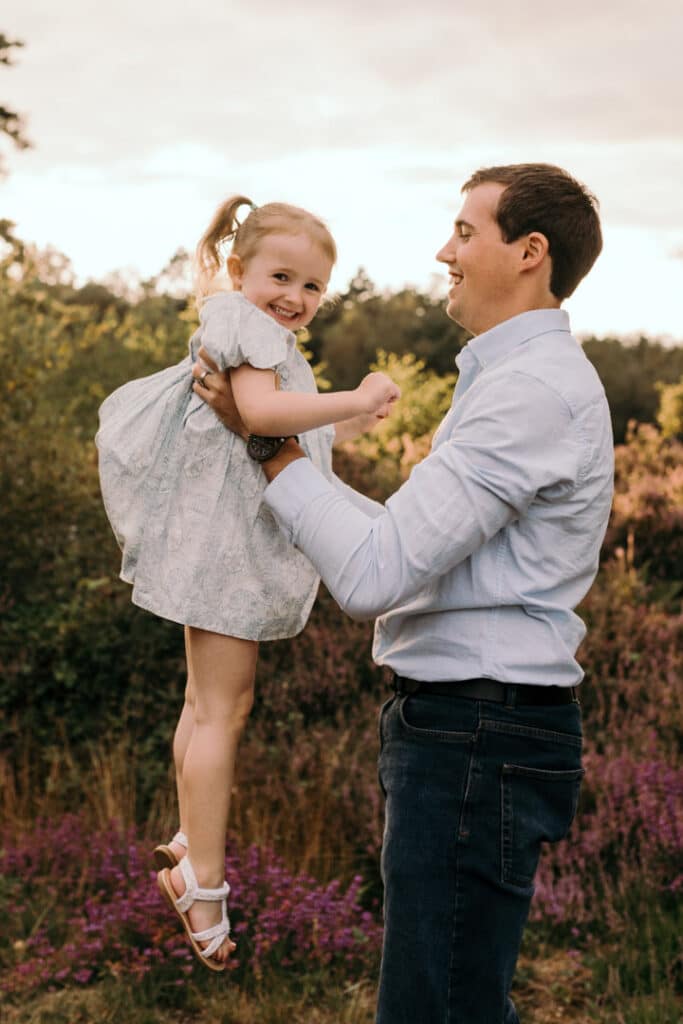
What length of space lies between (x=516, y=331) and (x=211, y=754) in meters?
1.06

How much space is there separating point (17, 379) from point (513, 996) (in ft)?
14.6

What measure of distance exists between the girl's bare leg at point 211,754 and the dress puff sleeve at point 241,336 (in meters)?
0.59

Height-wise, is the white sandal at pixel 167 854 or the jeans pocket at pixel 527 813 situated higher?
the jeans pocket at pixel 527 813

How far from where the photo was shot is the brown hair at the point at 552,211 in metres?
2.17

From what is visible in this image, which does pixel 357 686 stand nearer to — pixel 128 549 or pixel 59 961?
pixel 59 961

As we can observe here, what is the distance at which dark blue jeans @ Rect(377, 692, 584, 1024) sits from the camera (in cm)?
213

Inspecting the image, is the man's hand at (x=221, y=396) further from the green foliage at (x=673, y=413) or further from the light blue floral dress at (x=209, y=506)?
the green foliage at (x=673, y=413)

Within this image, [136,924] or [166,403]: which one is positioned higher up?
[166,403]

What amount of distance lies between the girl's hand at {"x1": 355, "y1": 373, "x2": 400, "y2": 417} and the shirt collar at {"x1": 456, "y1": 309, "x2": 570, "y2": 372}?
19 cm

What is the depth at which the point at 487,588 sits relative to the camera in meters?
2.10

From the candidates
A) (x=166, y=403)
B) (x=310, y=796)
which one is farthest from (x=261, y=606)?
(x=310, y=796)

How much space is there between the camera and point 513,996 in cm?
420

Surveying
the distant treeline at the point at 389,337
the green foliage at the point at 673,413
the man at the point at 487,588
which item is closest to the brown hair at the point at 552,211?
the man at the point at 487,588

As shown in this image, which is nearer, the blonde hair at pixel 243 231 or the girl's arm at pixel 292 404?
the girl's arm at pixel 292 404
